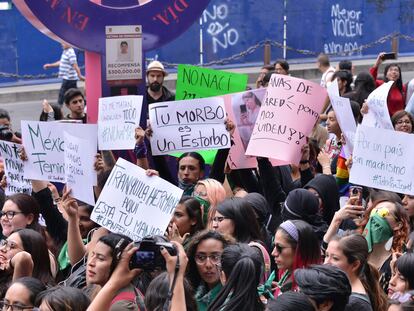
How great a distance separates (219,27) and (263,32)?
44.0 inches

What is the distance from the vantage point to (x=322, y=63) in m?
13.8

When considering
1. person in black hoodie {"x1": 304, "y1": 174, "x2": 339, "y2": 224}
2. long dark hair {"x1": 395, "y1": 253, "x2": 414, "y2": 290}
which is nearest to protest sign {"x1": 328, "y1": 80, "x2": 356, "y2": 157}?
person in black hoodie {"x1": 304, "y1": 174, "x2": 339, "y2": 224}

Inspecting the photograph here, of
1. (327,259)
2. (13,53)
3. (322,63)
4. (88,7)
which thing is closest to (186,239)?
(327,259)

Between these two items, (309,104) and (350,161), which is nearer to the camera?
(350,161)

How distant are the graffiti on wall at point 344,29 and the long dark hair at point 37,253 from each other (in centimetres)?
1726

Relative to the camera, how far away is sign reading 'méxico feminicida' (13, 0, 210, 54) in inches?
341

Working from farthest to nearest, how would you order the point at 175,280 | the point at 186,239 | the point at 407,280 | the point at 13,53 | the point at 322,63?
the point at 13,53 → the point at 322,63 → the point at 186,239 → the point at 407,280 → the point at 175,280

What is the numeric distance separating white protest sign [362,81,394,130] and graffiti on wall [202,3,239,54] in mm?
12853

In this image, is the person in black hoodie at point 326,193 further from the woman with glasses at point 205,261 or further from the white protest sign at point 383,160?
the woman with glasses at point 205,261

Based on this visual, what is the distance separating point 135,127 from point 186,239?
2.04m

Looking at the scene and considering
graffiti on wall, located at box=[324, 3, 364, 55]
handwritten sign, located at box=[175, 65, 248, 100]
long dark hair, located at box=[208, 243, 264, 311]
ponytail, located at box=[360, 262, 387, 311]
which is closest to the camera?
long dark hair, located at box=[208, 243, 264, 311]

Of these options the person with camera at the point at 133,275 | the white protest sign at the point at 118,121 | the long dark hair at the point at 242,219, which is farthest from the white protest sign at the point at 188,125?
the person with camera at the point at 133,275

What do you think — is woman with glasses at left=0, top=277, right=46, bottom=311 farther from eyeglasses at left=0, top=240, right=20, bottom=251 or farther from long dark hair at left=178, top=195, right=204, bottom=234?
long dark hair at left=178, top=195, right=204, bottom=234

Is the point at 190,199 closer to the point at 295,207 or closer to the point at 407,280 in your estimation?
the point at 295,207
